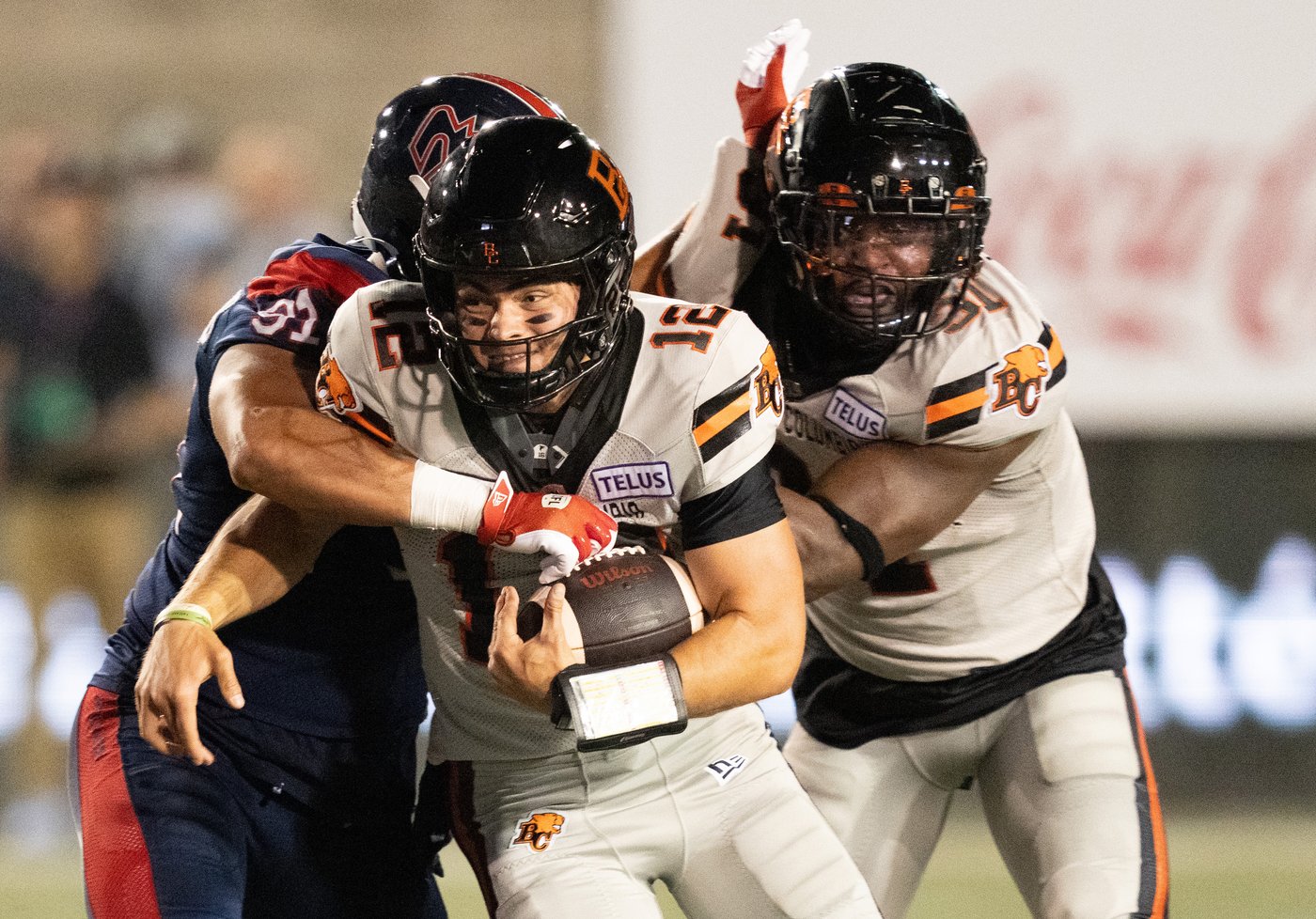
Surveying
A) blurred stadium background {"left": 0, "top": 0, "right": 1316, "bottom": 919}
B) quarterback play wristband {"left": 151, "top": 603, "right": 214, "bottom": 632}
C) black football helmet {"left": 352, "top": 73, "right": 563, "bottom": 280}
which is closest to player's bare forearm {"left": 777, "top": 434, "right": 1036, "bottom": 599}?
black football helmet {"left": 352, "top": 73, "right": 563, "bottom": 280}

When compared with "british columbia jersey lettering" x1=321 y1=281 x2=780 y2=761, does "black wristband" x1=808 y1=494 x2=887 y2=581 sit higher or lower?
lower

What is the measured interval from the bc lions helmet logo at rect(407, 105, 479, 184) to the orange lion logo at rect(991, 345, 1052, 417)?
1029 millimetres

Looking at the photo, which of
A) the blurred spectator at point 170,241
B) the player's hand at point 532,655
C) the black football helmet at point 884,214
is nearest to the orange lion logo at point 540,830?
the player's hand at point 532,655

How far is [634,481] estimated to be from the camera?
2615 millimetres

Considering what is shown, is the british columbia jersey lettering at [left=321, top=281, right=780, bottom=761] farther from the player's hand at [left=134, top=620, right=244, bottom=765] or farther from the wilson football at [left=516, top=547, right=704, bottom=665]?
the player's hand at [left=134, top=620, right=244, bottom=765]

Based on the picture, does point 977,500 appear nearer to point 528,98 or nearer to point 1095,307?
point 528,98

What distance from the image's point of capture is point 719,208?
3504 millimetres

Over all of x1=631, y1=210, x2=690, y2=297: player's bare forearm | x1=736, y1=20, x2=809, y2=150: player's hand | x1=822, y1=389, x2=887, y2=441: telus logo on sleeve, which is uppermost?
x1=736, y1=20, x2=809, y2=150: player's hand

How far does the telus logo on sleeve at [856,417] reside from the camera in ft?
10.3

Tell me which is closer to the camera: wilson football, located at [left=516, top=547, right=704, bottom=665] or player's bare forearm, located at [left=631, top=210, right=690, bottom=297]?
wilson football, located at [left=516, top=547, right=704, bottom=665]

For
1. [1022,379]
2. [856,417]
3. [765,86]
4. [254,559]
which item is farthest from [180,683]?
[765,86]

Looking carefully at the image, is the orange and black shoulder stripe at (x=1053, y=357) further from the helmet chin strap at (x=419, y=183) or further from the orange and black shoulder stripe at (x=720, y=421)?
the helmet chin strap at (x=419, y=183)

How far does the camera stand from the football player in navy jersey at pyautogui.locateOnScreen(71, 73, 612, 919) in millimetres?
2744

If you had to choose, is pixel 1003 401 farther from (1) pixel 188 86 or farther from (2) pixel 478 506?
(1) pixel 188 86
